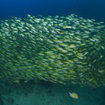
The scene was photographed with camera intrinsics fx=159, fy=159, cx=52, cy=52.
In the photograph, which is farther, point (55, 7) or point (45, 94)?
point (55, 7)

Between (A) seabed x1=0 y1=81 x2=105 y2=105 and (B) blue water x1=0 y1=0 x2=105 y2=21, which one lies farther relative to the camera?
(B) blue water x1=0 y1=0 x2=105 y2=21

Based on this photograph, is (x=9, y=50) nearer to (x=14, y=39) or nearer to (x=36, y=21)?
(x=14, y=39)

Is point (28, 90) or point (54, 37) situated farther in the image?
point (28, 90)

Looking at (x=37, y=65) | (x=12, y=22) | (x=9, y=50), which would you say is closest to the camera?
(x=37, y=65)

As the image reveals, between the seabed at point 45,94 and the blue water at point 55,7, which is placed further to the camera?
the blue water at point 55,7

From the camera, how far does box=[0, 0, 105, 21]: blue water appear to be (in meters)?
19.2

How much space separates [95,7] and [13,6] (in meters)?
15.9

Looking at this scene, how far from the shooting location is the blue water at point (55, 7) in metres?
19.2

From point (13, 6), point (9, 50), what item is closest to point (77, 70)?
point (9, 50)

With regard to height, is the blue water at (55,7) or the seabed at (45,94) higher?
the blue water at (55,7)

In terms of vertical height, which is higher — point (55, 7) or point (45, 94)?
point (55, 7)

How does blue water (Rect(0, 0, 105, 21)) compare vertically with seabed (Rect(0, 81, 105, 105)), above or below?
above

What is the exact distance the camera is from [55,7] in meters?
23.9

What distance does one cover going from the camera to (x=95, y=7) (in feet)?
64.1
